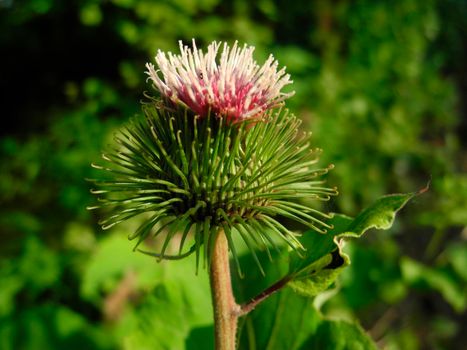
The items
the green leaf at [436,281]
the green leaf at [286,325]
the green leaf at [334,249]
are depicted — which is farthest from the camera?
the green leaf at [436,281]

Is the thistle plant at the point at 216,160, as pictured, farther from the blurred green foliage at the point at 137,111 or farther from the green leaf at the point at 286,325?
the blurred green foliage at the point at 137,111

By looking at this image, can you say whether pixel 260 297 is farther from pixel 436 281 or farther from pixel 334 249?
pixel 436 281

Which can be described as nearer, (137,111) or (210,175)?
(210,175)

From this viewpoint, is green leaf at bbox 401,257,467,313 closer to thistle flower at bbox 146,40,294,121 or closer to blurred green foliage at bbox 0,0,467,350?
blurred green foliage at bbox 0,0,467,350

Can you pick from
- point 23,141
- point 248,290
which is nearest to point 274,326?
point 248,290

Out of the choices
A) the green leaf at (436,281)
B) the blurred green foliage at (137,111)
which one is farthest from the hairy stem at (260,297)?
the green leaf at (436,281)

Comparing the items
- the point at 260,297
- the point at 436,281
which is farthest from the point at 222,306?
the point at 436,281
